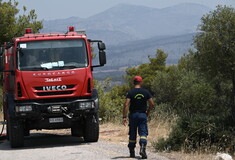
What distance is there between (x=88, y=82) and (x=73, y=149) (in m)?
1.97

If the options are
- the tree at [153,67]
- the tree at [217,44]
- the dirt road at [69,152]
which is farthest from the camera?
the tree at [153,67]

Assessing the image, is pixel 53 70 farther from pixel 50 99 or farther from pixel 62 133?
pixel 62 133

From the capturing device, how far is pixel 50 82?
14.6m

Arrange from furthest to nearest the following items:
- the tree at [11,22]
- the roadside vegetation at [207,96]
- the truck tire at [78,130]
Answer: the tree at [11,22] < the truck tire at [78,130] < the roadside vegetation at [207,96]

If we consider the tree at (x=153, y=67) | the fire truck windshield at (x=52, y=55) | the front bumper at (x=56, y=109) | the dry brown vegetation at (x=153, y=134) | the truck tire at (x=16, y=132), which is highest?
the fire truck windshield at (x=52, y=55)

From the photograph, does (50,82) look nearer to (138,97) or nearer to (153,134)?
(138,97)

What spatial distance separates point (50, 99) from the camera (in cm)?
1477

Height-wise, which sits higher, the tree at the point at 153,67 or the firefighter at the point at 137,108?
the firefighter at the point at 137,108

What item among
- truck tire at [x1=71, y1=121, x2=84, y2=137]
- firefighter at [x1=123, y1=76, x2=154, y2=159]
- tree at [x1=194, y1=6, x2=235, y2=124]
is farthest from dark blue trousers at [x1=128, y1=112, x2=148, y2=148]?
tree at [x1=194, y1=6, x2=235, y2=124]

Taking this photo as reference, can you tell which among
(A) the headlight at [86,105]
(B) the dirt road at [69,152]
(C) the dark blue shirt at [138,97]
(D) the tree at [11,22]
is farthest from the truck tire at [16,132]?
(D) the tree at [11,22]

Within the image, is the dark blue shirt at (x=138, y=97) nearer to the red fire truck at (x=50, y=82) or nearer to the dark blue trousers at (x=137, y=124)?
the dark blue trousers at (x=137, y=124)

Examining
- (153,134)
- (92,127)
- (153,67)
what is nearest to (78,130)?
(92,127)

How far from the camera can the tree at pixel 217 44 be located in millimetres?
22953

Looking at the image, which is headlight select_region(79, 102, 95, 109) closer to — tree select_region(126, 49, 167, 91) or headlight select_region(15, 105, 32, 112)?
headlight select_region(15, 105, 32, 112)
